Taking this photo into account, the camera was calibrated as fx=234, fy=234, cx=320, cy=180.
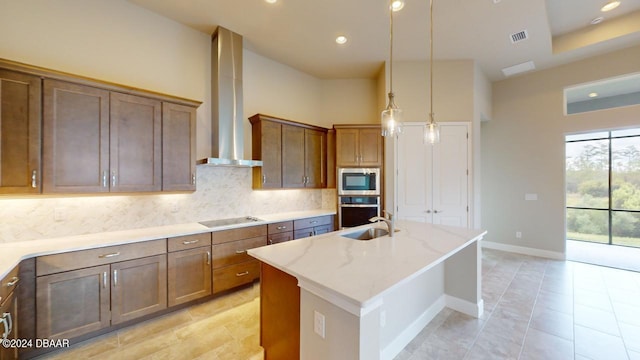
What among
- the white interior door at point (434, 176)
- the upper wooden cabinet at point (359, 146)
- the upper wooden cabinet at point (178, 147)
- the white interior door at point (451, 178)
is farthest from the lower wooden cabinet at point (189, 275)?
the white interior door at point (451, 178)

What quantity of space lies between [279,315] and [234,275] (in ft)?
5.02

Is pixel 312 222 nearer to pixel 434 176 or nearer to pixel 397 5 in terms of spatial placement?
pixel 434 176

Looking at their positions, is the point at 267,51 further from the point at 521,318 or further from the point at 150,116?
the point at 521,318

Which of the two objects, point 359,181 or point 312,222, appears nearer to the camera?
point 312,222

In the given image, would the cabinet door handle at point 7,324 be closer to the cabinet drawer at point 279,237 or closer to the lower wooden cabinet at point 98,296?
the lower wooden cabinet at point 98,296

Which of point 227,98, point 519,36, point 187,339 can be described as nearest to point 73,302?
point 187,339

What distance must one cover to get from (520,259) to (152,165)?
241 inches

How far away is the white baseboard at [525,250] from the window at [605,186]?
1331 millimetres

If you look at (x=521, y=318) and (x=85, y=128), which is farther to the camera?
(x=521, y=318)

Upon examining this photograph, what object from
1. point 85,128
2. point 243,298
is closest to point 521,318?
point 243,298

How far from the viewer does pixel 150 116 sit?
2.58 metres

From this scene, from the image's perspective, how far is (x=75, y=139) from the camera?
7.14 feet

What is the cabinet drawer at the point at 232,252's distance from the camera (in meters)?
2.81

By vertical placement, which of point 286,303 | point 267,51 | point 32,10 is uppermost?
point 267,51
